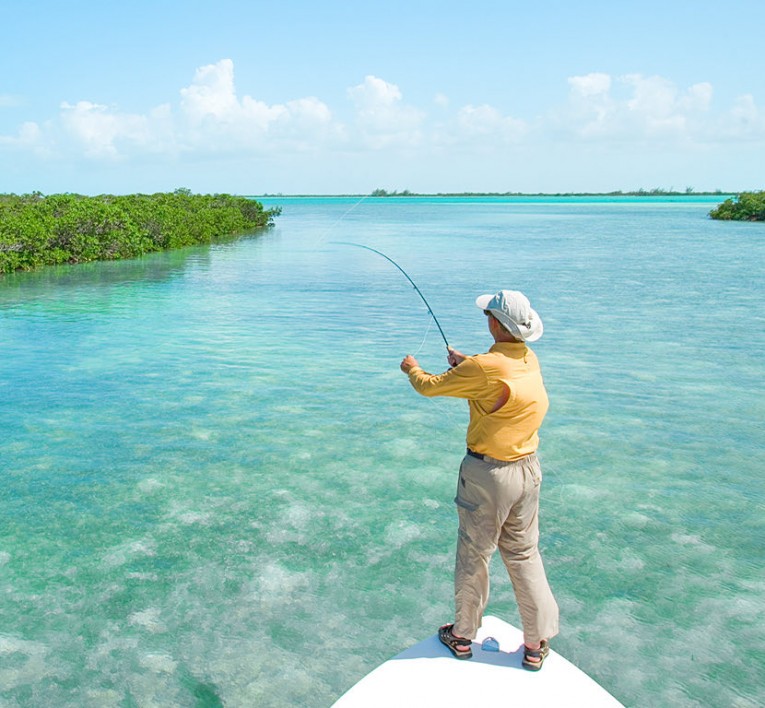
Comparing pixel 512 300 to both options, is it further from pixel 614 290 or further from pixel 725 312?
pixel 614 290

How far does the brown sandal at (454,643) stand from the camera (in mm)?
3910

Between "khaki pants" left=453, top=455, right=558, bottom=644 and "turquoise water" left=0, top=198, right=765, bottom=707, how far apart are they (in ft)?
2.68

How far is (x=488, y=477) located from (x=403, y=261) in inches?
1042

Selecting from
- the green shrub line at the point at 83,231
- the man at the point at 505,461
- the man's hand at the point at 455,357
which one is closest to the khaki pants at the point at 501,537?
the man at the point at 505,461

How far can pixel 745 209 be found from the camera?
215 ft

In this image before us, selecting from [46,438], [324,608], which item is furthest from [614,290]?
[324,608]

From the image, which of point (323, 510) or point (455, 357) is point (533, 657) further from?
point (323, 510)

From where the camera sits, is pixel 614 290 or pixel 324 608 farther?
pixel 614 290

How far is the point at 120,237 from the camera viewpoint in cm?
2898

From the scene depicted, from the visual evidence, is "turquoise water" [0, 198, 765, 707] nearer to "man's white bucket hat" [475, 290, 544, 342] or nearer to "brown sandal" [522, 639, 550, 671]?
"brown sandal" [522, 639, 550, 671]

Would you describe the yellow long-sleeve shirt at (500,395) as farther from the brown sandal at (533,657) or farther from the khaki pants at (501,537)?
the brown sandal at (533,657)

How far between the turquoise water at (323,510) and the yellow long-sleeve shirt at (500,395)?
1.64 m

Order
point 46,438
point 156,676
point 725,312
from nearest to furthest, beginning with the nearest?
point 156,676
point 46,438
point 725,312

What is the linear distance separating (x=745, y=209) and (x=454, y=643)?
69831 mm
